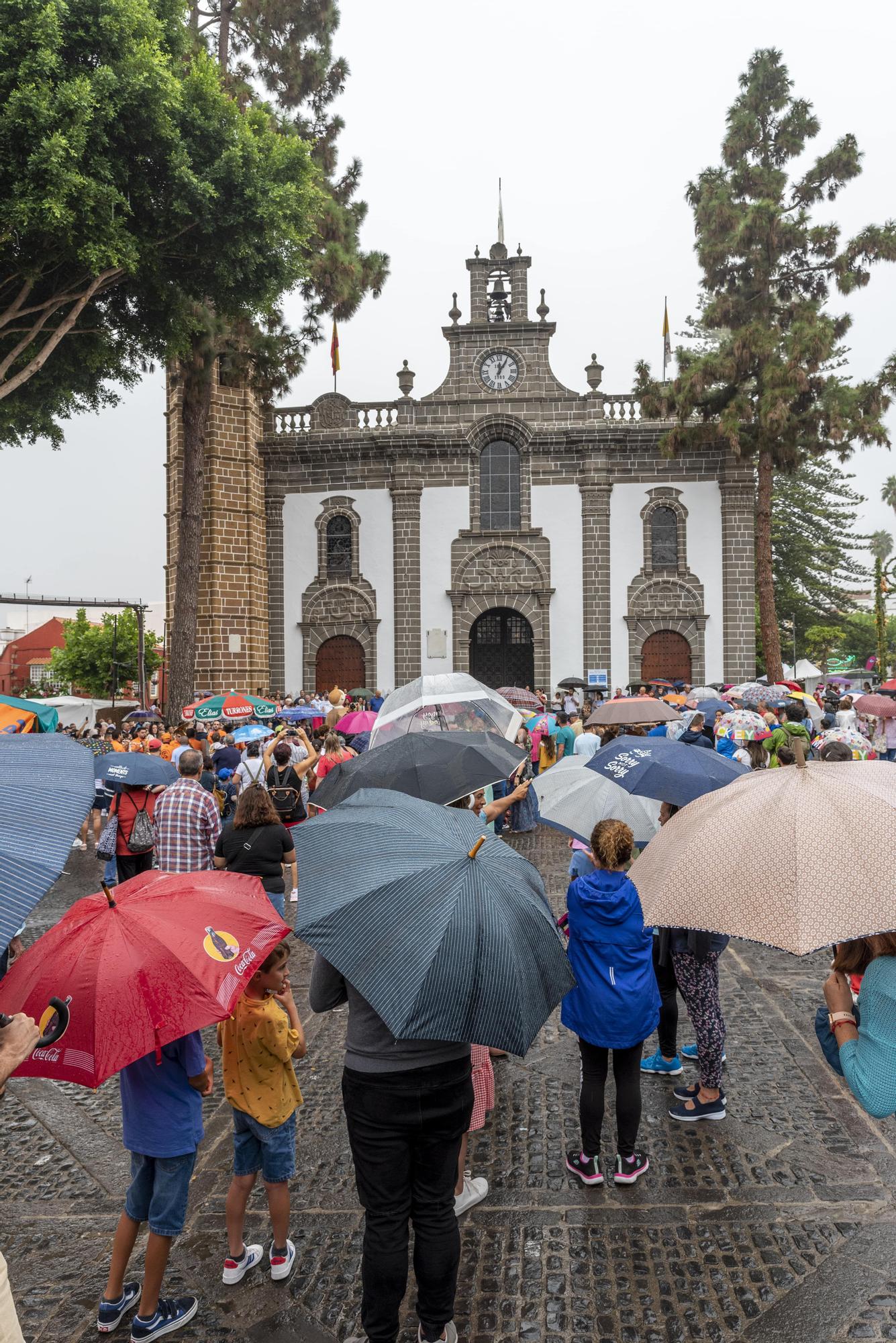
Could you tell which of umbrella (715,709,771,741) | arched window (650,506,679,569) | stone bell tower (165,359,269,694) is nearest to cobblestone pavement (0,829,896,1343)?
umbrella (715,709,771,741)

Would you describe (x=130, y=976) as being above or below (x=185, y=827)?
above

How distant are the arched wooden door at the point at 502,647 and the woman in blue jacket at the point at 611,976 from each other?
22.5 m

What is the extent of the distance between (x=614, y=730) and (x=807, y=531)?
3039cm

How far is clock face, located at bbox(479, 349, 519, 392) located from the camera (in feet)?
86.7

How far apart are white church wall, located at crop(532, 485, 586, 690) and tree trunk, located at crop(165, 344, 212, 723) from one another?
1041 cm

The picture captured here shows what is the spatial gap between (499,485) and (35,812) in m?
24.8

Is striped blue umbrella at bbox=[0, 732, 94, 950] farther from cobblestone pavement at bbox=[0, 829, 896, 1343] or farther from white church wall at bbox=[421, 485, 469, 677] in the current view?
white church wall at bbox=[421, 485, 469, 677]

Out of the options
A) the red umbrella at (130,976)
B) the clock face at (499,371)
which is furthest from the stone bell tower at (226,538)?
the red umbrella at (130,976)

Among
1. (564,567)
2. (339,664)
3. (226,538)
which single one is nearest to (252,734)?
(226,538)

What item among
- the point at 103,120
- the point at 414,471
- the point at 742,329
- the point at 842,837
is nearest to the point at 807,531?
the point at 742,329

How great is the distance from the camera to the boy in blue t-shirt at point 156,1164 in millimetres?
3244

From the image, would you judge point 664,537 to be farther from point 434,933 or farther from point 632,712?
point 434,933

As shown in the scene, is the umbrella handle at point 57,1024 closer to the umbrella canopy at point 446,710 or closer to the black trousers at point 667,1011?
the umbrella canopy at point 446,710

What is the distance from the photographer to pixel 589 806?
522 cm
